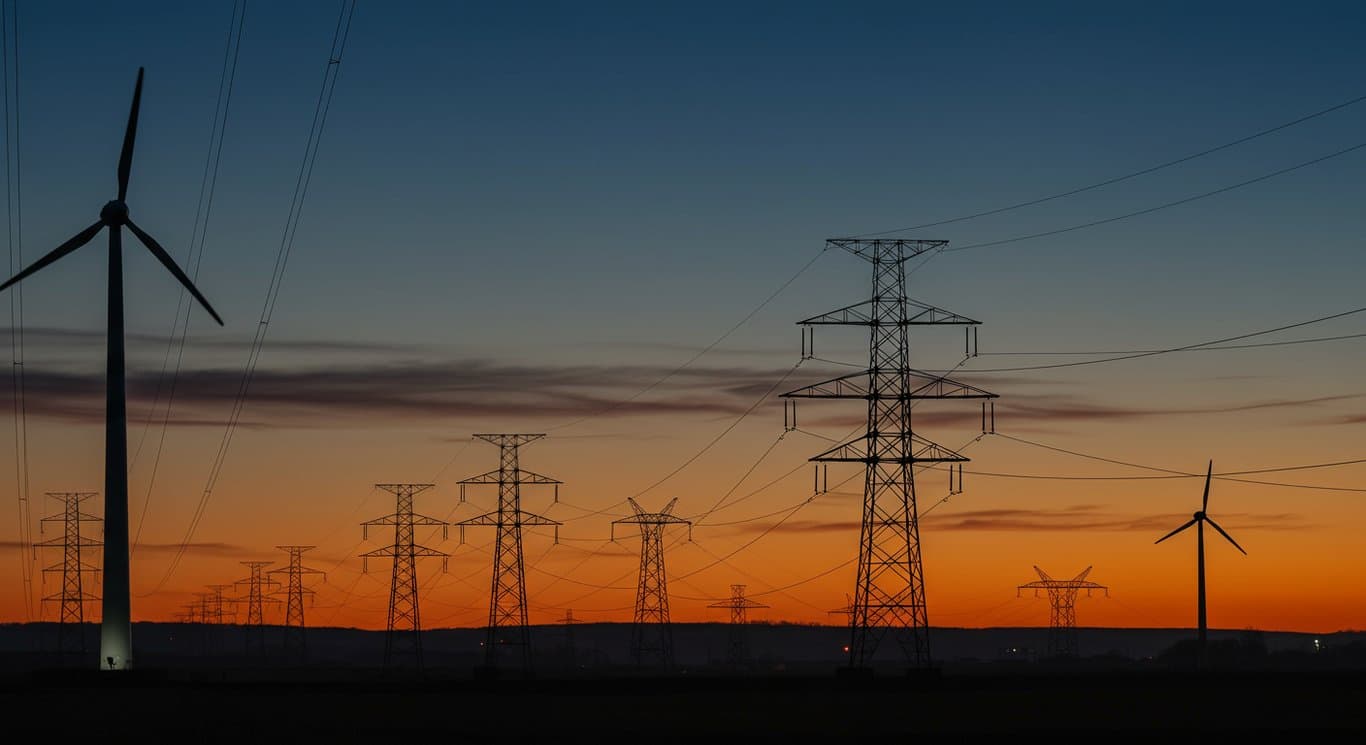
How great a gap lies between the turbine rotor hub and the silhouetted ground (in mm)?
24472

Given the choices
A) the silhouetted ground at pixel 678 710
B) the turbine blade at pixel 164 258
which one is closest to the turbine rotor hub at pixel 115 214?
the turbine blade at pixel 164 258

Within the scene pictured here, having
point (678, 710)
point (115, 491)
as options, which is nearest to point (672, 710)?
point (678, 710)

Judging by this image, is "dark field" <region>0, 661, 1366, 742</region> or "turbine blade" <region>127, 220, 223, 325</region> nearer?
"dark field" <region>0, 661, 1366, 742</region>

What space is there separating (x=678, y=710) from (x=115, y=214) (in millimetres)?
41032

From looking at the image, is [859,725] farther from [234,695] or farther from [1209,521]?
[1209,521]

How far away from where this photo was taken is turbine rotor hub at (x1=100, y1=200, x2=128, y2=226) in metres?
96.6

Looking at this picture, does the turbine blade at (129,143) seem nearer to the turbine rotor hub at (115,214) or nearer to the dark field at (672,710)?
the turbine rotor hub at (115,214)

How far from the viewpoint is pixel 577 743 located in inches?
2579

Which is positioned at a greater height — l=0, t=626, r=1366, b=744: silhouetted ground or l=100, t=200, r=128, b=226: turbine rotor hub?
→ l=100, t=200, r=128, b=226: turbine rotor hub

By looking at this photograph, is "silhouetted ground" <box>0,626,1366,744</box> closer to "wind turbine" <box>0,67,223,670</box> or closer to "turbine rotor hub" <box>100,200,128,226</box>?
"wind turbine" <box>0,67,223,670</box>

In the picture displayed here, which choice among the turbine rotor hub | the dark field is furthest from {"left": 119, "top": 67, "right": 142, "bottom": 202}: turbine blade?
the dark field

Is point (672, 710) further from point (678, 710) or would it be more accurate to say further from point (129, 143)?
point (129, 143)

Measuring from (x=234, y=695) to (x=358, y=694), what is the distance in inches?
311

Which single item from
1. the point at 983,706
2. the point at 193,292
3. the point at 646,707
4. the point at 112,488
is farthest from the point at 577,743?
Answer: the point at 193,292
